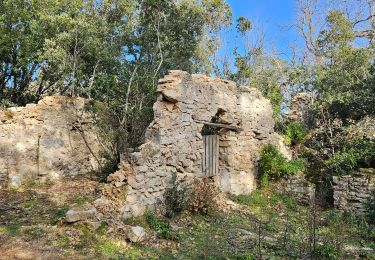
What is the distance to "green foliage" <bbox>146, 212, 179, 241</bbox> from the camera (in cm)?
666

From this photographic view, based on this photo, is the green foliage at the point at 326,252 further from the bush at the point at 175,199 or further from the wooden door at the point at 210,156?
the wooden door at the point at 210,156

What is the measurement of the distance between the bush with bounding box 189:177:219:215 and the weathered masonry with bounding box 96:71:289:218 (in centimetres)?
34

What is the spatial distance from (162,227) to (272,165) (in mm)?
5110

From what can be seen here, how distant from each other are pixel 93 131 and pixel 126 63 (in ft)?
11.7

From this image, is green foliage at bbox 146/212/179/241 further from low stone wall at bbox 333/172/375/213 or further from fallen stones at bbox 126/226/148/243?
low stone wall at bbox 333/172/375/213

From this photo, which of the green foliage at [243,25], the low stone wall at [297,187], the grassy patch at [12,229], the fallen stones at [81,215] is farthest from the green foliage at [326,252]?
the green foliage at [243,25]

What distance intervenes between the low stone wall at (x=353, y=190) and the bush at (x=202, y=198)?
357 cm

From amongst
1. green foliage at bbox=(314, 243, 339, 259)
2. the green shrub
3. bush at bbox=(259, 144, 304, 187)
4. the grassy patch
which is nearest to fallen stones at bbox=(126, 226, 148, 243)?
the grassy patch

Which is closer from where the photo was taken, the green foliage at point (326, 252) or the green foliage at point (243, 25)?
the green foliage at point (326, 252)

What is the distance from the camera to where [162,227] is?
7.21 m

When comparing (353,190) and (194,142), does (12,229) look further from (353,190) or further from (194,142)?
(353,190)

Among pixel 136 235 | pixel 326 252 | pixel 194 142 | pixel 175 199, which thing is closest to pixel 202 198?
pixel 175 199

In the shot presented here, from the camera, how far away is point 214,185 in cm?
1010

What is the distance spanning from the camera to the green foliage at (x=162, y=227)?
21.9 feet
